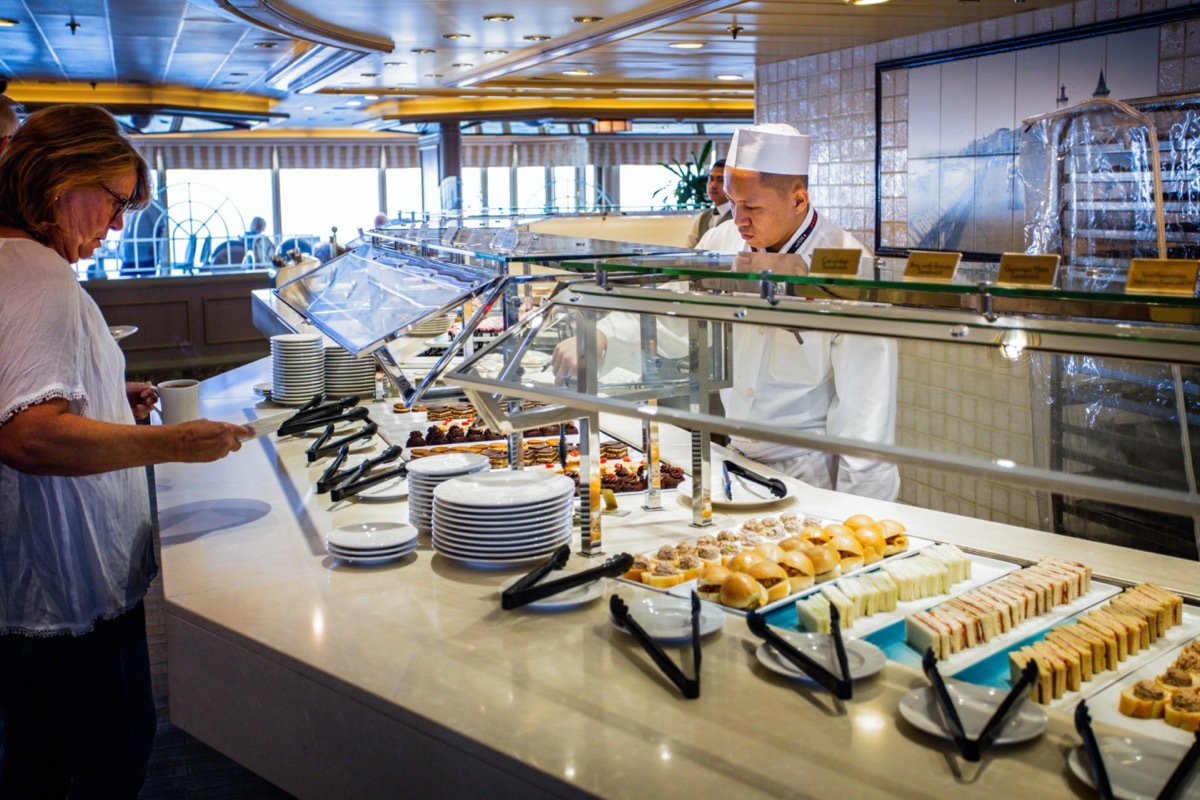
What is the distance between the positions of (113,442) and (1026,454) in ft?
4.50

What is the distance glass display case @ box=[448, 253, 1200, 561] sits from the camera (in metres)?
1.19

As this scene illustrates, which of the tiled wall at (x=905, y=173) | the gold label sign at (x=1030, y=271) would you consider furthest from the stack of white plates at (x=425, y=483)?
the gold label sign at (x=1030, y=271)

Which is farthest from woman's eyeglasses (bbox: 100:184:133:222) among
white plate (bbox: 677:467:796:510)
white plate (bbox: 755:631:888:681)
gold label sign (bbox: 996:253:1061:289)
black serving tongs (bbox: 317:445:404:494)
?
gold label sign (bbox: 996:253:1061:289)

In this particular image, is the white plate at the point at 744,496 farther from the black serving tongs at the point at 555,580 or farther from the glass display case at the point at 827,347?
the black serving tongs at the point at 555,580

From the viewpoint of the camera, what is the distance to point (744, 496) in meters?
2.19

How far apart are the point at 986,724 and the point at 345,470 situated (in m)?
1.67

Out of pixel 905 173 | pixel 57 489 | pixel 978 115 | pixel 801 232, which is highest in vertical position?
pixel 978 115

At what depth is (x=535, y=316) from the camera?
201cm

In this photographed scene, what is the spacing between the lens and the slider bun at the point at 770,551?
5.66ft

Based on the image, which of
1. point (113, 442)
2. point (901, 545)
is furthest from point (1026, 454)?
point (113, 442)

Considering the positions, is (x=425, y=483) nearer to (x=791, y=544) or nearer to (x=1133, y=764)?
(x=791, y=544)

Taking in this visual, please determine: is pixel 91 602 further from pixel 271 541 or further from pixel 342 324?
pixel 342 324

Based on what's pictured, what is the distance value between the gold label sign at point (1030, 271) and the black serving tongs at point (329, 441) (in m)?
1.81

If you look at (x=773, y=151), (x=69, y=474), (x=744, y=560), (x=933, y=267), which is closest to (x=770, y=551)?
(x=744, y=560)
